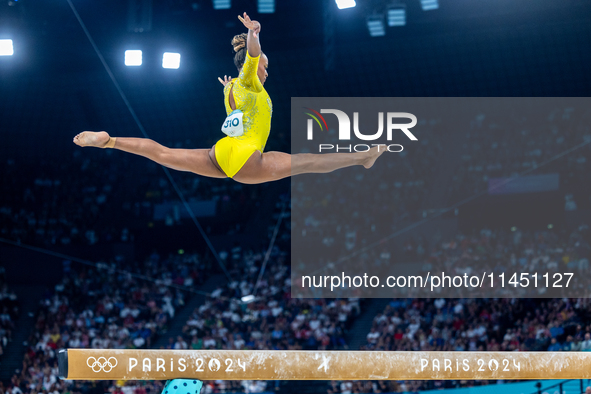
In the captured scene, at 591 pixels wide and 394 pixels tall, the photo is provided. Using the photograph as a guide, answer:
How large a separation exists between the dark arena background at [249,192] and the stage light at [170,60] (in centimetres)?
7

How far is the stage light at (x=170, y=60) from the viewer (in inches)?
453

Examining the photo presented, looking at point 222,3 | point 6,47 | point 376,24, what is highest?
point 222,3

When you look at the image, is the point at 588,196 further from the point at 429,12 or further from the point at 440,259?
the point at 429,12

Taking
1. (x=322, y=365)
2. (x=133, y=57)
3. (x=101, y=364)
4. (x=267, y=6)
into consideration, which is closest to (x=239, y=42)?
(x=322, y=365)

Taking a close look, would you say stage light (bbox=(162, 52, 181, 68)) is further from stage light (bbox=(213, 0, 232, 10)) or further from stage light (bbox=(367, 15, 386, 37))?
stage light (bbox=(367, 15, 386, 37))

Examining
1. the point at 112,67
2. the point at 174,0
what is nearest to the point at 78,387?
the point at 112,67

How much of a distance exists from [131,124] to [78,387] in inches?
345

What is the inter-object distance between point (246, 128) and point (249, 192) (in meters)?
13.3

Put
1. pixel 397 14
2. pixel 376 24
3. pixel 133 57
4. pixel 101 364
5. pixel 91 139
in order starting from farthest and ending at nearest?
pixel 376 24 → pixel 397 14 → pixel 133 57 → pixel 101 364 → pixel 91 139

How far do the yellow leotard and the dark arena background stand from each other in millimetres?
5728

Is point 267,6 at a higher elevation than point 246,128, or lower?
higher

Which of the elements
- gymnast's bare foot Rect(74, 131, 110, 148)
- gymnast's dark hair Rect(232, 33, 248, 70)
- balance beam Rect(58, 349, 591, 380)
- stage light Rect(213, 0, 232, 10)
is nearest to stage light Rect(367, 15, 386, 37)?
stage light Rect(213, 0, 232, 10)

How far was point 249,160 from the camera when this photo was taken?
5066 millimetres

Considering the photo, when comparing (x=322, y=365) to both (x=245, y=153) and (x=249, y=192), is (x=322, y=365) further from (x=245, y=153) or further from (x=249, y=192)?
(x=249, y=192)
